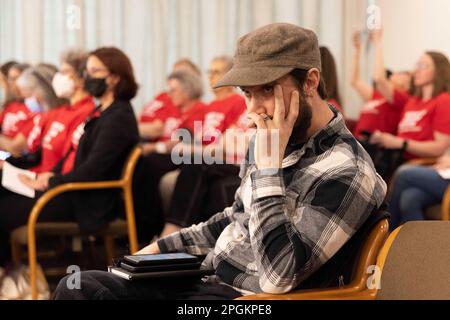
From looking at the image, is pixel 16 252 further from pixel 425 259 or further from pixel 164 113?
pixel 425 259

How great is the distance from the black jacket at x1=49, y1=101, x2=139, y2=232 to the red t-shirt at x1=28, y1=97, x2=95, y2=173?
257mm

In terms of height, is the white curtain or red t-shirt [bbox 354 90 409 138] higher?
the white curtain

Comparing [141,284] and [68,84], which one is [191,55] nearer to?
[68,84]

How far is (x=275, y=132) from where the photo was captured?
1.57 m

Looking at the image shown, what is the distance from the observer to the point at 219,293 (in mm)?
1688

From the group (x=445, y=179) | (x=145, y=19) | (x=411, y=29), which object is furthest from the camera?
(x=145, y=19)

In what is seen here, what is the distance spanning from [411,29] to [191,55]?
2.06m

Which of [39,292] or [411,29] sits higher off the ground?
[411,29]

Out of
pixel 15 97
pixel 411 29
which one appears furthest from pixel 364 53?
pixel 15 97

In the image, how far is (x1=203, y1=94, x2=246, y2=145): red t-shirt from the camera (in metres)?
4.17

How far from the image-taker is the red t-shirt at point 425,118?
12.2ft

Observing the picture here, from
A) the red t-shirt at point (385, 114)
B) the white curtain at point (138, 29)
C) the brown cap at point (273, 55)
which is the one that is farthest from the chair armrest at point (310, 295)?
the white curtain at point (138, 29)

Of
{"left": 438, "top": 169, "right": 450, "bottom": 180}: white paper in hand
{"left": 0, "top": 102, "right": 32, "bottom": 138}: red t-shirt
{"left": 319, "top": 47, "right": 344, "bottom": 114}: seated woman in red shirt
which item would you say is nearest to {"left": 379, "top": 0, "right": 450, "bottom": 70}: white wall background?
{"left": 319, "top": 47, "right": 344, "bottom": 114}: seated woman in red shirt

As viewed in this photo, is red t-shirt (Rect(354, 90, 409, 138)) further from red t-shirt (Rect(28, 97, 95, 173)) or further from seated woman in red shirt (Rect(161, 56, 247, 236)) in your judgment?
red t-shirt (Rect(28, 97, 95, 173))
